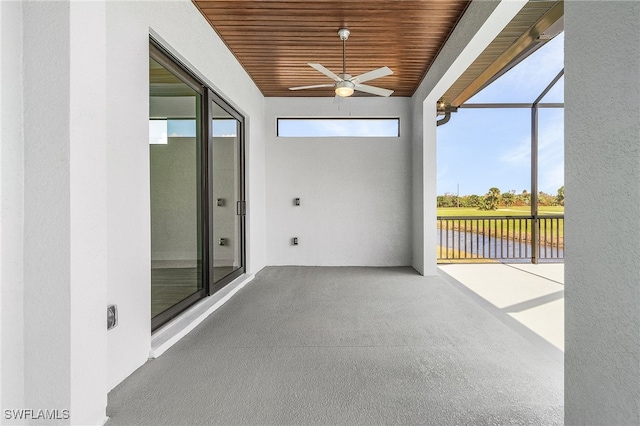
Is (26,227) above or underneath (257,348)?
above

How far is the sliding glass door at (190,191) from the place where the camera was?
3.03m

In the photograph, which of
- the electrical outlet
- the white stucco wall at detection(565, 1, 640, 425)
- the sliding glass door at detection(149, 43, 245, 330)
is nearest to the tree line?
the sliding glass door at detection(149, 43, 245, 330)

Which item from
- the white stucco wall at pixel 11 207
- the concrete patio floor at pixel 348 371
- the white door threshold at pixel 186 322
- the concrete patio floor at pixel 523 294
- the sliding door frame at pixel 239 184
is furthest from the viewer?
the sliding door frame at pixel 239 184

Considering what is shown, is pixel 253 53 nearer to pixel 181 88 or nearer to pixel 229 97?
pixel 229 97

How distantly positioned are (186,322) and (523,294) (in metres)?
3.64

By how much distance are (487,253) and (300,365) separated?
4838 millimetres

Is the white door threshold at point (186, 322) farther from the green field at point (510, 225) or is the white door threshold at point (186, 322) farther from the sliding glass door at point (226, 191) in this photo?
the green field at point (510, 225)

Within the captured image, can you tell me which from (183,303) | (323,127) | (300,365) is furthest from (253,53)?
(300,365)

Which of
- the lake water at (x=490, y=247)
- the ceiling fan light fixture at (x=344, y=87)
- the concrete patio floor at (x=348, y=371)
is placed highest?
the ceiling fan light fixture at (x=344, y=87)

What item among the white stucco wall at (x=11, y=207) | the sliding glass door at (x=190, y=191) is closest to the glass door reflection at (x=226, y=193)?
the sliding glass door at (x=190, y=191)

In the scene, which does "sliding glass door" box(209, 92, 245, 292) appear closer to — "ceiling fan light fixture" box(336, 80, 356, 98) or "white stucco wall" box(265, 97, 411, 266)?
"white stucco wall" box(265, 97, 411, 266)

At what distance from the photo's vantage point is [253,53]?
368 centimetres

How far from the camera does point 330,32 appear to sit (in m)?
3.20

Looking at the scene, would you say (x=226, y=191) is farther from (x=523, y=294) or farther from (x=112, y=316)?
(x=523, y=294)
